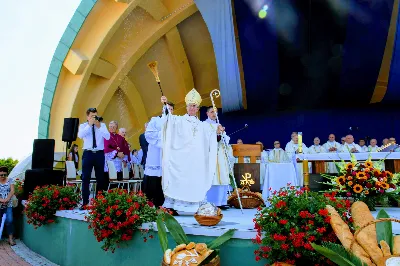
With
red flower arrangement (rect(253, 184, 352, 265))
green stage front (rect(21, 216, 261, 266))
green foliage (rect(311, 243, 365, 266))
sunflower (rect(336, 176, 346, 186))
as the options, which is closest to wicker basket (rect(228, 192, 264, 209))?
sunflower (rect(336, 176, 346, 186))

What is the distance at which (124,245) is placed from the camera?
4.41 metres

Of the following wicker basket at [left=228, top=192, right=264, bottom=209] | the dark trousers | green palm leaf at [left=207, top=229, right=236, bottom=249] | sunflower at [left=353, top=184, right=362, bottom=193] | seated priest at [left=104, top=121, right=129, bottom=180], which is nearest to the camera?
green palm leaf at [left=207, top=229, right=236, bottom=249]

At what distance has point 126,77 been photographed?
14.2m

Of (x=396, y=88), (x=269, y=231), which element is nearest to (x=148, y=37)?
(x=396, y=88)

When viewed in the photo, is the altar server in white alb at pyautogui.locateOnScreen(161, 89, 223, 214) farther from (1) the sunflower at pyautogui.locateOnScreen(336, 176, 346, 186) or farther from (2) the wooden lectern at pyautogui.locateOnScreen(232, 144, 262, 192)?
Answer: (1) the sunflower at pyautogui.locateOnScreen(336, 176, 346, 186)

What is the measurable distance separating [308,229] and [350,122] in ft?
36.8

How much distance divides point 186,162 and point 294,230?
2.37m

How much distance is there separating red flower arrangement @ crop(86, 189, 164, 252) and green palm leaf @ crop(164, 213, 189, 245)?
1.36 ft

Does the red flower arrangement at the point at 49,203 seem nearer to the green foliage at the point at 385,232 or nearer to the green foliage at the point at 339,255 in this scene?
the green foliage at the point at 339,255

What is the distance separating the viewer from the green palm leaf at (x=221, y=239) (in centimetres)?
347

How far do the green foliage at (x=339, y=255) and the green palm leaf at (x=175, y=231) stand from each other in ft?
4.12

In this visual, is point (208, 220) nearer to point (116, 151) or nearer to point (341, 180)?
point (341, 180)

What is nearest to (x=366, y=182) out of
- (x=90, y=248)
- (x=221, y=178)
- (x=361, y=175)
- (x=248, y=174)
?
(x=361, y=175)

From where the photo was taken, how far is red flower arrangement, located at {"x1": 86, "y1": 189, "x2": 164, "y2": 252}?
4.21 meters
